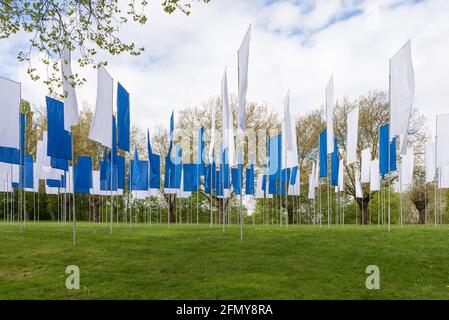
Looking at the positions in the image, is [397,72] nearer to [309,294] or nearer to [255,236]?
[255,236]

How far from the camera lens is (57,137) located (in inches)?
569

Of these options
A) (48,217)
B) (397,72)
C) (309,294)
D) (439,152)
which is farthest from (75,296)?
(48,217)

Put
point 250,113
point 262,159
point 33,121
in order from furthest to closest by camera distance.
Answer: point 33,121, point 250,113, point 262,159

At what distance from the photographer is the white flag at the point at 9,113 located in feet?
41.6

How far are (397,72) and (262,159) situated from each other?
79.0 feet

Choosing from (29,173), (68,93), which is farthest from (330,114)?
(29,173)

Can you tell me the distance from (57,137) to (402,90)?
11.8 meters

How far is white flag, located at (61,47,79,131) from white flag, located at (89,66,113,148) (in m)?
0.94

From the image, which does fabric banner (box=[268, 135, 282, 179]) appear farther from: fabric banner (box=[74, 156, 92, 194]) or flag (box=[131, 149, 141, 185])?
fabric banner (box=[74, 156, 92, 194])

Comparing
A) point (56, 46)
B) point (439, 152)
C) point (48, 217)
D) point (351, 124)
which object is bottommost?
point (48, 217)

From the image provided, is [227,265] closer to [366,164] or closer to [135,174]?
[135,174]

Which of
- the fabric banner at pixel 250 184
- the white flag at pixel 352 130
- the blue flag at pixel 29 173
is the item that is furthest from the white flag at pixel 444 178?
the blue flag at pixel 29 173

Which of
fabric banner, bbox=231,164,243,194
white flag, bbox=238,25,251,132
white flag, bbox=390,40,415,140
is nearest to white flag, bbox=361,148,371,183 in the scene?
fabric banner, bbox=231,164,243,194

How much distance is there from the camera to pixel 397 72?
15258mm
